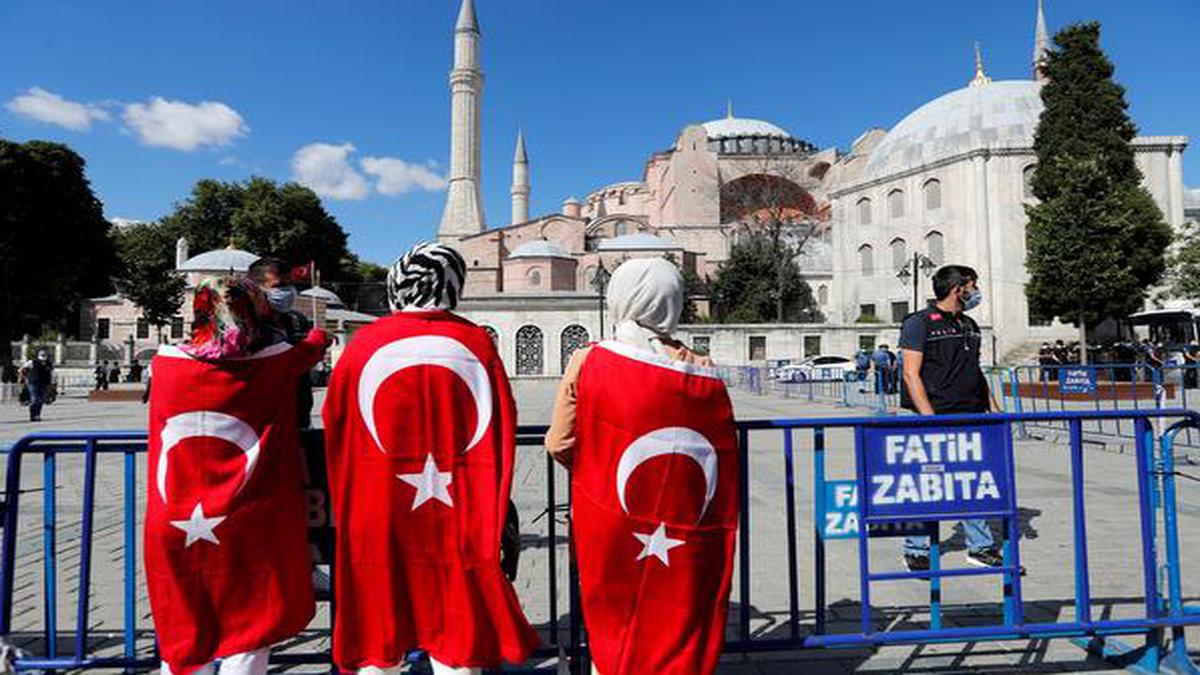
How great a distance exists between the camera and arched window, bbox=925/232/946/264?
3966 cm

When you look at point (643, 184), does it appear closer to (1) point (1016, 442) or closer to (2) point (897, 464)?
(1) point (1016, 442)

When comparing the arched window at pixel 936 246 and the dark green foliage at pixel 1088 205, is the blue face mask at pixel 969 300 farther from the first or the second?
the arched window at pixel 936 246

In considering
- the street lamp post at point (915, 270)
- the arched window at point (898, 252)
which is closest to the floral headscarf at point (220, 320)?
the street lamp post at point (915, 270)

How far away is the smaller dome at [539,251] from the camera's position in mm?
48531

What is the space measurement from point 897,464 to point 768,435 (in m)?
9.85

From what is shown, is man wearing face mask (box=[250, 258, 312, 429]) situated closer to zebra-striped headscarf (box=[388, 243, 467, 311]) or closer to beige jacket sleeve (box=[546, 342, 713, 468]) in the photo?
zebra-striped headscarf (box=[388, 243, 467, 311])

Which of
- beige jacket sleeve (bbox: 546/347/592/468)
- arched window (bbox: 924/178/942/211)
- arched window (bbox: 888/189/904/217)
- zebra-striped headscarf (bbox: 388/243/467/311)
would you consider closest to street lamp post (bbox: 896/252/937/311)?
arched window (bbox: 924/178/942/211)

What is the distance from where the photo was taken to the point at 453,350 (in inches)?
93.5

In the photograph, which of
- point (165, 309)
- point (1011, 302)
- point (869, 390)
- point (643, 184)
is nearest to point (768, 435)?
point (869, 390)

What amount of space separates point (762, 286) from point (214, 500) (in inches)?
1734

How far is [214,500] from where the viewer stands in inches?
96.5

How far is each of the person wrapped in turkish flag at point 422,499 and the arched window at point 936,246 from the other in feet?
139

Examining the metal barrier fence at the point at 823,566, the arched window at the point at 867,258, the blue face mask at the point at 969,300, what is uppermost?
the arched window at the point at 867,258

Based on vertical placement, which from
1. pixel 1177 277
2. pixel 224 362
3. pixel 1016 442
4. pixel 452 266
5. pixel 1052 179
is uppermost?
pixel 1052 179
